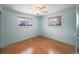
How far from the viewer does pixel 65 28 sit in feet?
5.07

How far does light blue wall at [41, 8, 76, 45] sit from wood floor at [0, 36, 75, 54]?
0.12 m

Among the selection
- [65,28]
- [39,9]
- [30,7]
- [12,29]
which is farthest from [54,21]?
[12,29]

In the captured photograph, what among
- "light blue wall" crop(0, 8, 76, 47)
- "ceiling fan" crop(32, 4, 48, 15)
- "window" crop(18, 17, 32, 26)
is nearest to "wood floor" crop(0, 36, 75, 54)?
"light blue wall" crop(0, 8, 76, 47)

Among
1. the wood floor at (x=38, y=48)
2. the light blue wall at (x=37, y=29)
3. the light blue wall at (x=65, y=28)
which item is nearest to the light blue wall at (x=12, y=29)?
the light blue wall at (x=37, y=29)

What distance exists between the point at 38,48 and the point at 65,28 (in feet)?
2.22

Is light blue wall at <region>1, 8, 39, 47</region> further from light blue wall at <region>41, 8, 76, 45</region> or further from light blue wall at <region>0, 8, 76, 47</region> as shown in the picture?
light blue wall at <region>41, 8, 76, 45</region>

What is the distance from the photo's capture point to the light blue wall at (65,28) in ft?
4.87

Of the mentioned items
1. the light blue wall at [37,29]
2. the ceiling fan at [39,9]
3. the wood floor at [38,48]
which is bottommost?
the wood floor at [38,48]

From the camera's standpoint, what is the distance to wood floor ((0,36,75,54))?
1508 millimetres

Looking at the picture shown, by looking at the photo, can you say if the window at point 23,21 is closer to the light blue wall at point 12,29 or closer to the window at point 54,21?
the light blue wall at point 12,29

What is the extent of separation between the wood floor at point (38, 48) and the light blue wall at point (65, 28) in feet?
0.39

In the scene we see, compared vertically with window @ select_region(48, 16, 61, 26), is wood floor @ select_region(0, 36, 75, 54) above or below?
below

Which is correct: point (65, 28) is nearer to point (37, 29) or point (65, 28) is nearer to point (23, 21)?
point (37, 29)

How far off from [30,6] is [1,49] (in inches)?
39.4
